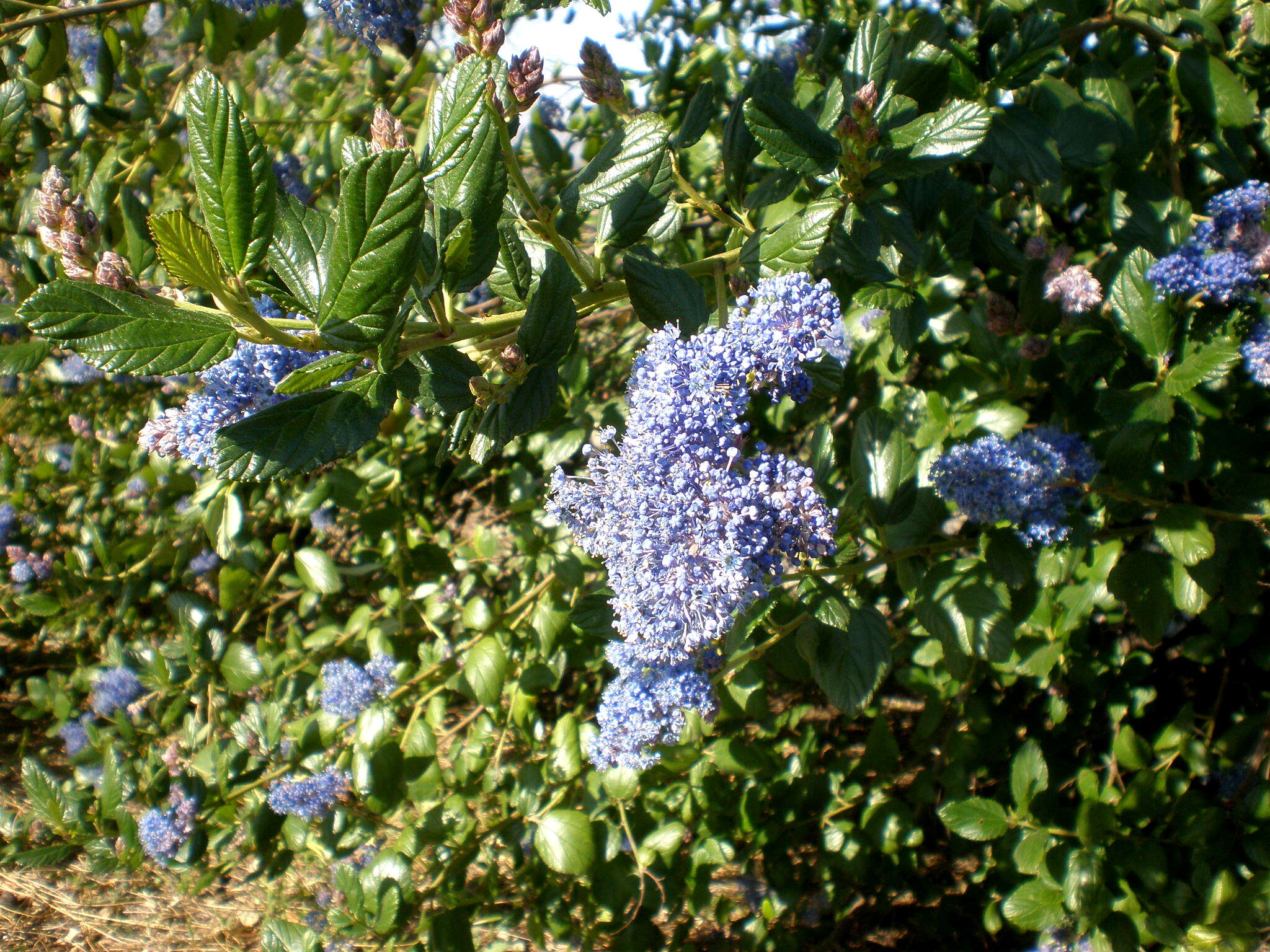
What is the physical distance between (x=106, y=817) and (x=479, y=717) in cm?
116

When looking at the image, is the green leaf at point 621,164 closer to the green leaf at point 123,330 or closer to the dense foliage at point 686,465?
the dense foliage at point 686,465

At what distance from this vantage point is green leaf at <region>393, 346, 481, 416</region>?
1.09 meters

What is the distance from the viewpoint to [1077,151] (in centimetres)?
165

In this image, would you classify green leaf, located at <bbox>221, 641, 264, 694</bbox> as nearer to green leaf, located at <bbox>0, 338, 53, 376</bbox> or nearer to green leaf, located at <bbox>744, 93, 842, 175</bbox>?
green leaf, located at <bbox>0, 338, 53, 376</bbox>

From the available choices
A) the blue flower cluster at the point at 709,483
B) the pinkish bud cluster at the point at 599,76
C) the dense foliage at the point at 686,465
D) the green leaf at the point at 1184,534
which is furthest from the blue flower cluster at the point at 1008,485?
the pinkish bud cluster at the point at 599,76

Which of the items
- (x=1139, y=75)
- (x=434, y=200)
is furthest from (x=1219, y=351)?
(x=434, y=200)

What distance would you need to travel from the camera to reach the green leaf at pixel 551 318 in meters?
1.06

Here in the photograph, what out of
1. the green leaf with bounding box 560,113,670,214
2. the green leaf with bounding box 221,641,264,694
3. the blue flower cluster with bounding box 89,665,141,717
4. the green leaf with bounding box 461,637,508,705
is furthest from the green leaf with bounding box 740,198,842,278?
the blue flower cluster with bounding box 89,665,141,717

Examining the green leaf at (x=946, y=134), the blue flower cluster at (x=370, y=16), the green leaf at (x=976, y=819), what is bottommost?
the green leaf at (x=976, y=819)

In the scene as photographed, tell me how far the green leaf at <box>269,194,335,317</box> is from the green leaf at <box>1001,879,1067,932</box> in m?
2.08

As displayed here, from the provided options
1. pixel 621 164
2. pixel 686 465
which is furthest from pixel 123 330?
pixel 621 164

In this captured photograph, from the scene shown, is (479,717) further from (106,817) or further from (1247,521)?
(1247,521)

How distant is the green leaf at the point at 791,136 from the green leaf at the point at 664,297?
0.24m

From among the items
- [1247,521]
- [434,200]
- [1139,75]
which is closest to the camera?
[434,200]
